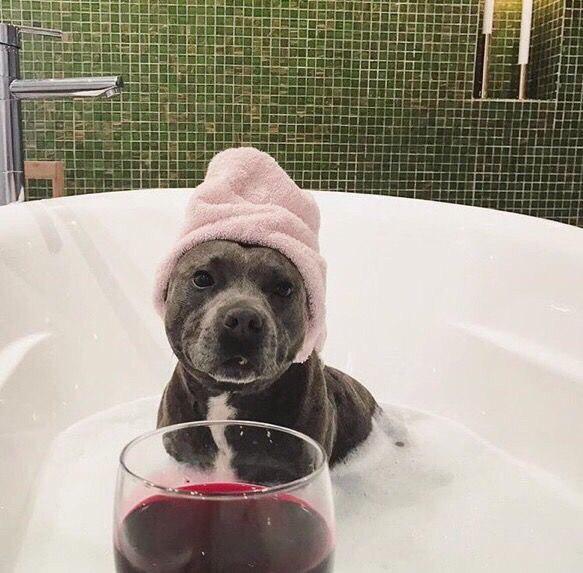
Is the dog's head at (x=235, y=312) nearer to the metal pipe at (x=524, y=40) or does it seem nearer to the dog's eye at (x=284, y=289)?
the dog's eye at (x=284, y=289)

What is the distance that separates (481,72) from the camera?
2.57 meters

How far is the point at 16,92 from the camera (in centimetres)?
124

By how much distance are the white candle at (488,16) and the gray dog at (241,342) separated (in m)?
1.94

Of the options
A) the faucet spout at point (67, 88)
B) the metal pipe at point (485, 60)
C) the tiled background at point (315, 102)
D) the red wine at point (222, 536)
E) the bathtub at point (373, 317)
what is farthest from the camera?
the metal pipe at point (485, 60)

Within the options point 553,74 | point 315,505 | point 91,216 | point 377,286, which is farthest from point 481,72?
point 315,505

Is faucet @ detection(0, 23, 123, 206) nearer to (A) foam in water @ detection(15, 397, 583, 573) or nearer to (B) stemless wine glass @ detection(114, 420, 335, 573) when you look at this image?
(A) foam in water @ detection(15, 397, 583, 573)

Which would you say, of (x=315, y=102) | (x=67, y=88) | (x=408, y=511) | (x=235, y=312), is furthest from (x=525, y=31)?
(x=235, y=312)

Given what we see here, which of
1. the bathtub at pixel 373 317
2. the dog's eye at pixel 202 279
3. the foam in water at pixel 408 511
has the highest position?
the dog's eye at pixel 202 279

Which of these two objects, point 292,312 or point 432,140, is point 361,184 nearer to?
point 432,140

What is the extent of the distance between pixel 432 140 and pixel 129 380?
150cm

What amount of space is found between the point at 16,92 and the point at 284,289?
0.72m

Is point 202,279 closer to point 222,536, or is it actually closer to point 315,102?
point 222,536

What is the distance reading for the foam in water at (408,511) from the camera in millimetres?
821

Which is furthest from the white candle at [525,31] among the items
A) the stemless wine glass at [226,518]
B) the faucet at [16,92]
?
the stemless wine glass at [226,518]
